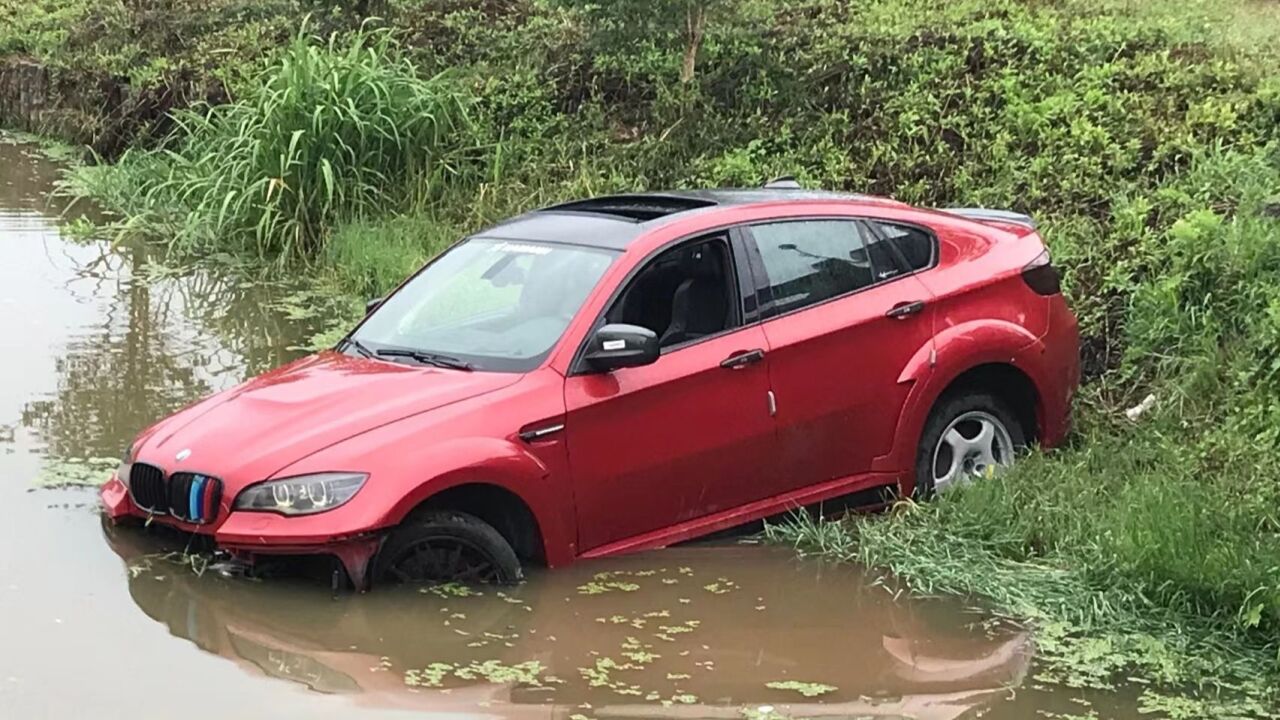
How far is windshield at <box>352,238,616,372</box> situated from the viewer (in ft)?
20.5

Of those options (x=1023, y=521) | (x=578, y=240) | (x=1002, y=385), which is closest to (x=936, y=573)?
(x=1023, y=521)

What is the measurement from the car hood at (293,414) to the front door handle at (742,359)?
93cm

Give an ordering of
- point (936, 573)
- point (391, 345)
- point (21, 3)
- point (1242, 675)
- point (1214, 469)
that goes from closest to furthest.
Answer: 1. point (1242, 675)
2. point (936, 573)
3. point (391, 345)
4. point (1214, 469)
5. point (21, 3)

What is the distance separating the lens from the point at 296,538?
5445mm

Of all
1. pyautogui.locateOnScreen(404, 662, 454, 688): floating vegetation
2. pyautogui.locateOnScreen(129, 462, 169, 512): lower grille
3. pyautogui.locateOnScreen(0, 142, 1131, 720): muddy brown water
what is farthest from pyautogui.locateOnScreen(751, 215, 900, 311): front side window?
pyautogui.locateOnScreen(129, 462, 169, 512): lower grille

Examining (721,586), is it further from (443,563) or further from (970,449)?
(970,449)

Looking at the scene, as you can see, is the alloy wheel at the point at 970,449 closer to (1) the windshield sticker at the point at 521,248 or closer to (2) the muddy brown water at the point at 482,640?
(2) the muddy brown water at the point at 482,640

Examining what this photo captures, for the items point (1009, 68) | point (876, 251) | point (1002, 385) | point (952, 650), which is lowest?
point (952, 650)

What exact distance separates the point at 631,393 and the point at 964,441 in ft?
6.11

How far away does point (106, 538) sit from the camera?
6.23 m

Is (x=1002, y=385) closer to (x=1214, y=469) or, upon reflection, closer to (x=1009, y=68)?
(x=1214, y=469)

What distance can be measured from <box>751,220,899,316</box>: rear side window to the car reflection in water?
50.1 inches

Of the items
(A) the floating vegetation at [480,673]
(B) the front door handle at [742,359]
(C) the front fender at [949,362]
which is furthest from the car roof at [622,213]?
(A) the floating vegetation at [480,673]

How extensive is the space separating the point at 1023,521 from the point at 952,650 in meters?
1.17
